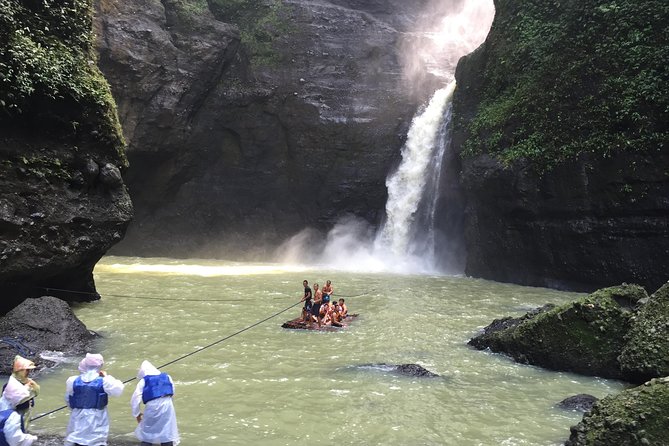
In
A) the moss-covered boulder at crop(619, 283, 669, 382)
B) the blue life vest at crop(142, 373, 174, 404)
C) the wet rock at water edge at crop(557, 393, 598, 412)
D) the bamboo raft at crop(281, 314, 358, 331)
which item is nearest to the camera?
the blue life vest at crop(142, 373, 174, 404)

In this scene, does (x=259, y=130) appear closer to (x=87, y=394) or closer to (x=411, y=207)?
(x=411, y=207)

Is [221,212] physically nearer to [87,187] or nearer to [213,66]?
[213,66]

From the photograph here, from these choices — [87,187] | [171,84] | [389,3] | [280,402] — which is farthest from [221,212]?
[280,402]

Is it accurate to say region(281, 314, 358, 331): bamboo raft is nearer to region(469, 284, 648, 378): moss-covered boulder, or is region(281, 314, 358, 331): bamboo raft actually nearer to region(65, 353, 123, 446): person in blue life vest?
region(469, 284, 648, 378): moss-covered boulder

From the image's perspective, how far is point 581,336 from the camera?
10.1m

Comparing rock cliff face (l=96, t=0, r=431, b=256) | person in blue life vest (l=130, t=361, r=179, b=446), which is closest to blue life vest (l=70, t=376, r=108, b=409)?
person in blue life vest (l=130, t=361, r=179, b=446)

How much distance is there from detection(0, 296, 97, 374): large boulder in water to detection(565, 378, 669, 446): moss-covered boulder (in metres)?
9.17

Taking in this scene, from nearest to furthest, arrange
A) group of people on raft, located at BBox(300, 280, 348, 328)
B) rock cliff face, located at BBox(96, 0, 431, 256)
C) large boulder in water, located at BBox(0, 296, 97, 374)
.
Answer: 1. large boulder in water, located at BBox(0, 296, 97, 374)
2. group of people on raft, located at BBox(300, 280, 348, 328)
3. rock cliff face, located at BBox(96, 0, 431, 256)

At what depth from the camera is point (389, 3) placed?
40531 mm

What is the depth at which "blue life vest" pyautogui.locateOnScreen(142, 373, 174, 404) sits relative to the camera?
554cm

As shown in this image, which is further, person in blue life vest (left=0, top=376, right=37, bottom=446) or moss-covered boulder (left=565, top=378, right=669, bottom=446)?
moss-covered boulder (left=565, top=378, right=669, bottom=446)

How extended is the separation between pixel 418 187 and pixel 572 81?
37.5 ft

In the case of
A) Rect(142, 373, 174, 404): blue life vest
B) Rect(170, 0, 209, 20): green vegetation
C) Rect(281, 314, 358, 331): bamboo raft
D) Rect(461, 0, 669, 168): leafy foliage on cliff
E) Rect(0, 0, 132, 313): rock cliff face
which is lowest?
Rect(281, 314, 358, 331): bamboo raft

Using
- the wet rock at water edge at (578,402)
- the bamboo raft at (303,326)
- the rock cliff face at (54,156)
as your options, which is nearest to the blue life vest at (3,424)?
the wet rock at water edge at (578,402)
